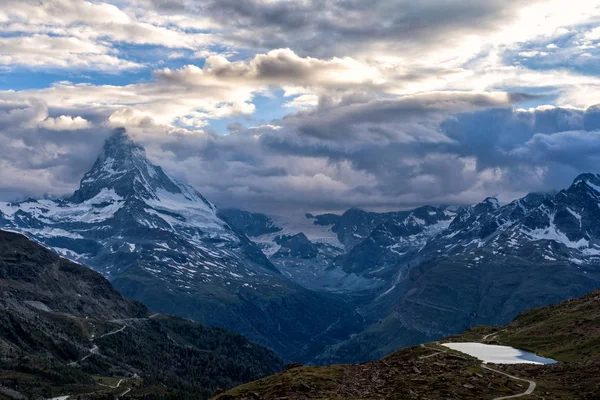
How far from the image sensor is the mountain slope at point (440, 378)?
4107 inches

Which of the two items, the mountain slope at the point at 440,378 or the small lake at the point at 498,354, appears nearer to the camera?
the mountain slope at the point at 440,378

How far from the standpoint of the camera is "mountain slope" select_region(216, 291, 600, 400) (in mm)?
A: 104312

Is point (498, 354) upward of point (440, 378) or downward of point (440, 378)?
downward

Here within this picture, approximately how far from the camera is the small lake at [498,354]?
13600 cm

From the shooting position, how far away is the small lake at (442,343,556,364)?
446ft

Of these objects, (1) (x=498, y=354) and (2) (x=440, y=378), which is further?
(1) (x=498, y=354)

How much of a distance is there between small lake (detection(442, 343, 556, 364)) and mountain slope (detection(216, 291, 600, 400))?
11.1ft

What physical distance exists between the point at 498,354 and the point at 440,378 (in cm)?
4004

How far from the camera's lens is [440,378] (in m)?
110

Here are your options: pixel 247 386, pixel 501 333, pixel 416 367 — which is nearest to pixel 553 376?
pixel 416 367

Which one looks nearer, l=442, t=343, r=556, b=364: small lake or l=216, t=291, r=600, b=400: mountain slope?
l=216, t=291, r=600, b=400: mountain slope

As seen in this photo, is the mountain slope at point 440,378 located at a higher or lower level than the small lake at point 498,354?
higher

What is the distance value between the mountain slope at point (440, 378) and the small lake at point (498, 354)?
338cm

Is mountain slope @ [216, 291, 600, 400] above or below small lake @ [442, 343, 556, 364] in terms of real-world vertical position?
above
